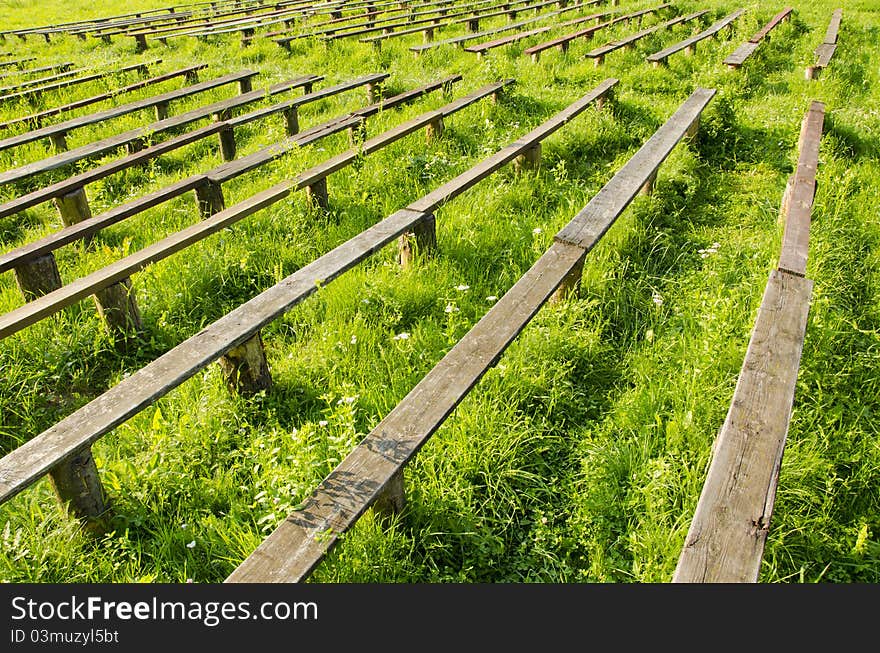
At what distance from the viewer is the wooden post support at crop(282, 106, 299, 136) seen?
6.61 m

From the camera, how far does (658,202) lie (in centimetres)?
463

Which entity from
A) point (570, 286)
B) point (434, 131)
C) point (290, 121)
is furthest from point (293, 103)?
point (570, 286)

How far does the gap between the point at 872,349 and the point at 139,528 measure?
3302 millimetres

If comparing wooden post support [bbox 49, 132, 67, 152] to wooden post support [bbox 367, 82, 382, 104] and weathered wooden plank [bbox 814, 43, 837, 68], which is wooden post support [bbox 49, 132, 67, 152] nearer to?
wooden post support [bbox 367, 82, 382, 104]

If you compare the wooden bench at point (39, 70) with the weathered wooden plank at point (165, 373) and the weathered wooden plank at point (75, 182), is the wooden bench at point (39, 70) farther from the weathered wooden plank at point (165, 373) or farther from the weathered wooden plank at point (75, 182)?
the weathered wooden plank at point (165, 373)

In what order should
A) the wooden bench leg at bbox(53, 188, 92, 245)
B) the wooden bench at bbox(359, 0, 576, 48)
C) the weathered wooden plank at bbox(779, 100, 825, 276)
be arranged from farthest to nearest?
the wooden bench at bbox(359, 0, 576, 48) → the wooden bench leg at bbox(53, 188, 92, 245) → the weathered wooden plank at bbox(779, 100, 825, 276)

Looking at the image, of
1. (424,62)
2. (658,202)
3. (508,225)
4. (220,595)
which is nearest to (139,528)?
(220,595)

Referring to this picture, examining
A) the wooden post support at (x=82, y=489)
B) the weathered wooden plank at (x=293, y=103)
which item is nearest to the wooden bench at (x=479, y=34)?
the weathered wooden plank at (x=293, y=103)

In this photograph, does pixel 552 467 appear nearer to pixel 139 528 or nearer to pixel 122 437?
pixel 139 528

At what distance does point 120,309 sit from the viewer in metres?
3.32

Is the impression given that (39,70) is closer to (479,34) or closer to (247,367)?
(479,34)

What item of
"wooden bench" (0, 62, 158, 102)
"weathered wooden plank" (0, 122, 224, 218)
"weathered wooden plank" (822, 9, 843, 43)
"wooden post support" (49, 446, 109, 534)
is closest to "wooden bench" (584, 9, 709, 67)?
"weathered wooden plank" (822, 9, 843, 43)

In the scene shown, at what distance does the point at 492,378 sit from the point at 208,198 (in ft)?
9.34

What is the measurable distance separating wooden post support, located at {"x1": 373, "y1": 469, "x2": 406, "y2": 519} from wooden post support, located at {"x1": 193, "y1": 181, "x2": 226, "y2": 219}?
10.3 feet
